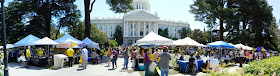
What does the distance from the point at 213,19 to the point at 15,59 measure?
23.6m

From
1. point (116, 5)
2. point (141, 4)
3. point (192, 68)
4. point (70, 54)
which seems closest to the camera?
point (192, 68)

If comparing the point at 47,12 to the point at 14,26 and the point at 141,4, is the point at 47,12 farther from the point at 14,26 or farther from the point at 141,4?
the point at 141,4

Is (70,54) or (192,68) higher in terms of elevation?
(70,54)

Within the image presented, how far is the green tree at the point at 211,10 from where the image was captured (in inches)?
963

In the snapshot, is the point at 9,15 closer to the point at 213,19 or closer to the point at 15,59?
the point at 15,59

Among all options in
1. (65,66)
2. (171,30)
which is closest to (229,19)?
(65,66)

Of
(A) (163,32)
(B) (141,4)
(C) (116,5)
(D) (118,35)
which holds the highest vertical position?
(B) (141,4)

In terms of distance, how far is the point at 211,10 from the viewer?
25.5 m

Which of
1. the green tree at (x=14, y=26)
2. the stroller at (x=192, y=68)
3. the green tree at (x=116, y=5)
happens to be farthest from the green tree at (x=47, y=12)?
the stroller at (x=192, y=68)

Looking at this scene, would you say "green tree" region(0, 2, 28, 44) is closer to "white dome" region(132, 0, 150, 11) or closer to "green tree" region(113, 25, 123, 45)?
"green tree" region(113, 25, 123, 45)

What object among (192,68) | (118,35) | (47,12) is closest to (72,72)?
(192,68)

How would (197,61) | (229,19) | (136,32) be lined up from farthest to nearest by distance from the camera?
(136,32), (229,19), (197,61)

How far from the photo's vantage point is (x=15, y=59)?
1650cm

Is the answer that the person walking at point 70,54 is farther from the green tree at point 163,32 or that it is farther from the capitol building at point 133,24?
the green tree at point 163,32
